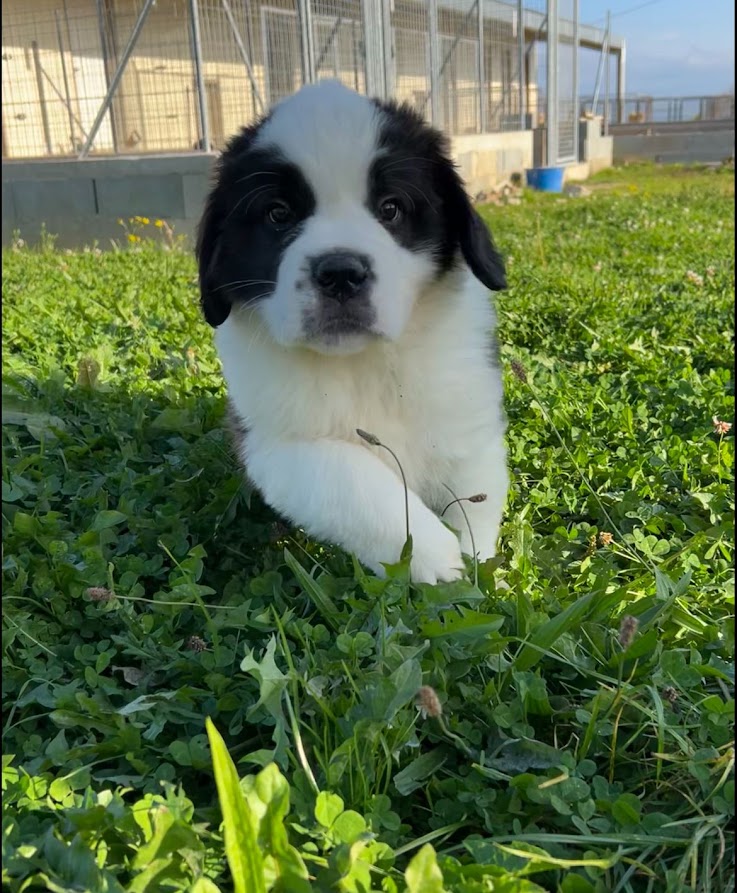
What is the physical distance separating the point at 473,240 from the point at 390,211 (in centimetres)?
23

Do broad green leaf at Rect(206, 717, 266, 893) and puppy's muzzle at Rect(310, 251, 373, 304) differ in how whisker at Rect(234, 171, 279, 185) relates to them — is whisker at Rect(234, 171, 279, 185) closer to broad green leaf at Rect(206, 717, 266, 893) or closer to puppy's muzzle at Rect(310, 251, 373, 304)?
puppy's muzzle at Rect(310, 251, 373, 304)

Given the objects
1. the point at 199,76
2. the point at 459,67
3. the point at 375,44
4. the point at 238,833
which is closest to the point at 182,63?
the point at 199,76

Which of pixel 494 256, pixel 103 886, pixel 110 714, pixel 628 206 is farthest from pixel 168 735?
pixel 628 206

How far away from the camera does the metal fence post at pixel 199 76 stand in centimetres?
801

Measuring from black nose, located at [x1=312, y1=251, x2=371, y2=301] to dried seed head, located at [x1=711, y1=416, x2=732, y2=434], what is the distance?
1198 millimetres

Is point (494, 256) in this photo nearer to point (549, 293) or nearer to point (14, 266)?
point (549, 293)

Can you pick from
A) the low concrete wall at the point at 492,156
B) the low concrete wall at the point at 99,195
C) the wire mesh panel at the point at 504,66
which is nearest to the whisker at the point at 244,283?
the low concrete wall at the point at 99,195

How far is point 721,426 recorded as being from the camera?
94.2 inches

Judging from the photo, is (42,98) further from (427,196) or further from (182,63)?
(427,196)

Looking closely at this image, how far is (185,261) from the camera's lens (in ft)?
20.7

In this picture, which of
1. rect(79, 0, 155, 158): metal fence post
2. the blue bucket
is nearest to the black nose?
rect(79, 0, 155, 158): metal fence post

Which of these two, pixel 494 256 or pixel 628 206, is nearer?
pixel 494 256

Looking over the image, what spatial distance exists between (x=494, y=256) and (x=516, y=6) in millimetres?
14197

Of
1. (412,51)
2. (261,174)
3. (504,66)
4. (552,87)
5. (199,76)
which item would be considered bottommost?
(261,174)
